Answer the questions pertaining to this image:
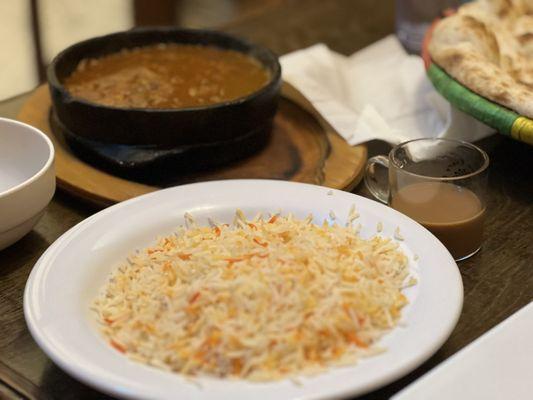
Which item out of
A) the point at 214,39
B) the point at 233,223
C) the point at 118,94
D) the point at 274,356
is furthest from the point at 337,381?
the point at 214,39

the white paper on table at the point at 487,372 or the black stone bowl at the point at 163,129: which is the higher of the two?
the white paper on table at the point at 487,372

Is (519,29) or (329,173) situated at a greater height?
(519,29)

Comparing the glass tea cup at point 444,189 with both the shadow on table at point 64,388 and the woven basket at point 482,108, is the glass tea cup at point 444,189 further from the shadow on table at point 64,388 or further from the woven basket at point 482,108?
the shadow on table at point 64,388

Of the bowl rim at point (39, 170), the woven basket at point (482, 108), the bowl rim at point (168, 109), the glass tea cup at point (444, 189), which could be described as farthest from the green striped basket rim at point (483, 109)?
the bowl rim at point (39, 170)

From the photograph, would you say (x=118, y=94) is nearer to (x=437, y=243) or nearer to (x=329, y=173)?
(x=329, y=173)

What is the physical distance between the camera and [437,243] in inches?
52.0

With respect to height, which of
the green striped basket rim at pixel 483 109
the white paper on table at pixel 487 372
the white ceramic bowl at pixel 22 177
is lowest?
the white ceramic bowl at pixel 22 177

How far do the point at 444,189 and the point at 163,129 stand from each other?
565 mm

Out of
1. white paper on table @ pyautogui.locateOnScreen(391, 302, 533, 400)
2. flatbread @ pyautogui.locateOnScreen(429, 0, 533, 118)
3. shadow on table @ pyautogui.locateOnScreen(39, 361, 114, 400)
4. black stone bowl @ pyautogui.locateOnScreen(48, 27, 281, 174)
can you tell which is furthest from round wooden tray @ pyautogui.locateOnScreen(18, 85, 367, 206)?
white paper on table @ pyautogui.locateOnScreen(391, 302, 533, 400)

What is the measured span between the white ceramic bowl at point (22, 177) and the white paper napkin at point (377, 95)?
2.22 ft

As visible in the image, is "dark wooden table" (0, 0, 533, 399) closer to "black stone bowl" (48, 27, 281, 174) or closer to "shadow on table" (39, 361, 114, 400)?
"shadow on table" (39, 361, 114, 400)

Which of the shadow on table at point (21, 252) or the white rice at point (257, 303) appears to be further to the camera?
the shadow on table at point (21, 252)

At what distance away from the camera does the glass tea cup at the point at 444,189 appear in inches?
57.8

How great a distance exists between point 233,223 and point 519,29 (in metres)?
1.03
